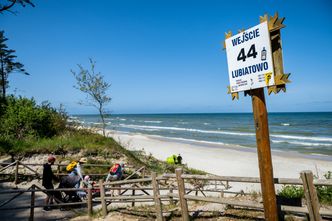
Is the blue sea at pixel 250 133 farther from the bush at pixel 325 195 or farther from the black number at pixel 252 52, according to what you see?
the black number at pixel 252 52

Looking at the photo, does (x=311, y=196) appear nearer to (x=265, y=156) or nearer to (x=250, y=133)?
(x=265, y=156)

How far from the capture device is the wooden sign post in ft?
10.9

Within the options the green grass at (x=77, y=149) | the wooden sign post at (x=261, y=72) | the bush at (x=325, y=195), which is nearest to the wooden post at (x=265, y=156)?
the wooden sign post at (x=261, y=72)

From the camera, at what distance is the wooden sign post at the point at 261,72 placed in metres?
3.32

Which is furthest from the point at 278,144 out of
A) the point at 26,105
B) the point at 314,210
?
the point at 314,210

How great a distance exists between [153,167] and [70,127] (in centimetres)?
799

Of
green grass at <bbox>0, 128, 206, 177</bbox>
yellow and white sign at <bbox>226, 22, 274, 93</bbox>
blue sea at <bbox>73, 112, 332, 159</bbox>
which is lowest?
blue sea at <bbox>73, 112, 332, 159</bbox>

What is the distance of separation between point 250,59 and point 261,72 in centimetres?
25

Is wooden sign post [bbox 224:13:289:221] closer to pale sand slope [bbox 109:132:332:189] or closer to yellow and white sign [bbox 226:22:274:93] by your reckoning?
yellow and white sign [bbox 226:22:274:93]

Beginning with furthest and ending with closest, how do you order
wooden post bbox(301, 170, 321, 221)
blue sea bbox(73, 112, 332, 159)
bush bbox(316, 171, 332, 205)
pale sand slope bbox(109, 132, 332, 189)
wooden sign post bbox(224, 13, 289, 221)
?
1. blue sea bbox(73, 112, 332, 159)
2. pale sand slope bbox(109, 132, 332, 189)
3. bush bbox(316, 171, 332, 205)
4. wooden post bbox(301, 170, 321, 221)
5. wooden sign post bbox(224, 13, 289, 221)

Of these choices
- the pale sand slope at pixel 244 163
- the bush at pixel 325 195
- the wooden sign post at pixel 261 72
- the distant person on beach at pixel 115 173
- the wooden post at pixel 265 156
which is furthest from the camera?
the pale sand slope at pixel 244 163

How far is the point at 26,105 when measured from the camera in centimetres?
1930

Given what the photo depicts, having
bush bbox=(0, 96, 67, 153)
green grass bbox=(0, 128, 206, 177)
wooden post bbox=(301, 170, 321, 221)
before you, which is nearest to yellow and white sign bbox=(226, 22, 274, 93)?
wooden post bbox=(301, 170, 321, 221)

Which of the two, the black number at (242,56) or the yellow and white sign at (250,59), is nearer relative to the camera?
the yellow and white sign at (250,59)
